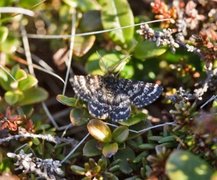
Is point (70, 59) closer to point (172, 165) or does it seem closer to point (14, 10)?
point (14, 10)

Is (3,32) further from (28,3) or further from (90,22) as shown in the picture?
(90,22)

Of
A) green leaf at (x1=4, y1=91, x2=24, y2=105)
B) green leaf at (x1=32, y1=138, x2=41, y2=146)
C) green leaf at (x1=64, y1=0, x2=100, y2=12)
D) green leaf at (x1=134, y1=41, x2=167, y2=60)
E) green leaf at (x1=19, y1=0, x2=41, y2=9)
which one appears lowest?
green leaf at (x1=32, y1=138, x2=41, y2=146)

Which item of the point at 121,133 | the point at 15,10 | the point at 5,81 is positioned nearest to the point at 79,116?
the point at 121,133

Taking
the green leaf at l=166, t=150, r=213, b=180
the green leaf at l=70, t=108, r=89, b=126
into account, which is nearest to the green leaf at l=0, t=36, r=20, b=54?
the green leaf at l=70, t=108, r=89, b=126

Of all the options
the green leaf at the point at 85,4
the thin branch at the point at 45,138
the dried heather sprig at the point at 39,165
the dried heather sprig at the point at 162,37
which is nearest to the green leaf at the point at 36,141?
the thin branch at the point at 45,138

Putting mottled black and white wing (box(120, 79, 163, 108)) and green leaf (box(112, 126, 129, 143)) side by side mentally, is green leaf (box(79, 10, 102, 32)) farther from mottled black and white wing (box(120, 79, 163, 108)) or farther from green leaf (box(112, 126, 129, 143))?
green leaf (box(112, 126, 129, 143))
